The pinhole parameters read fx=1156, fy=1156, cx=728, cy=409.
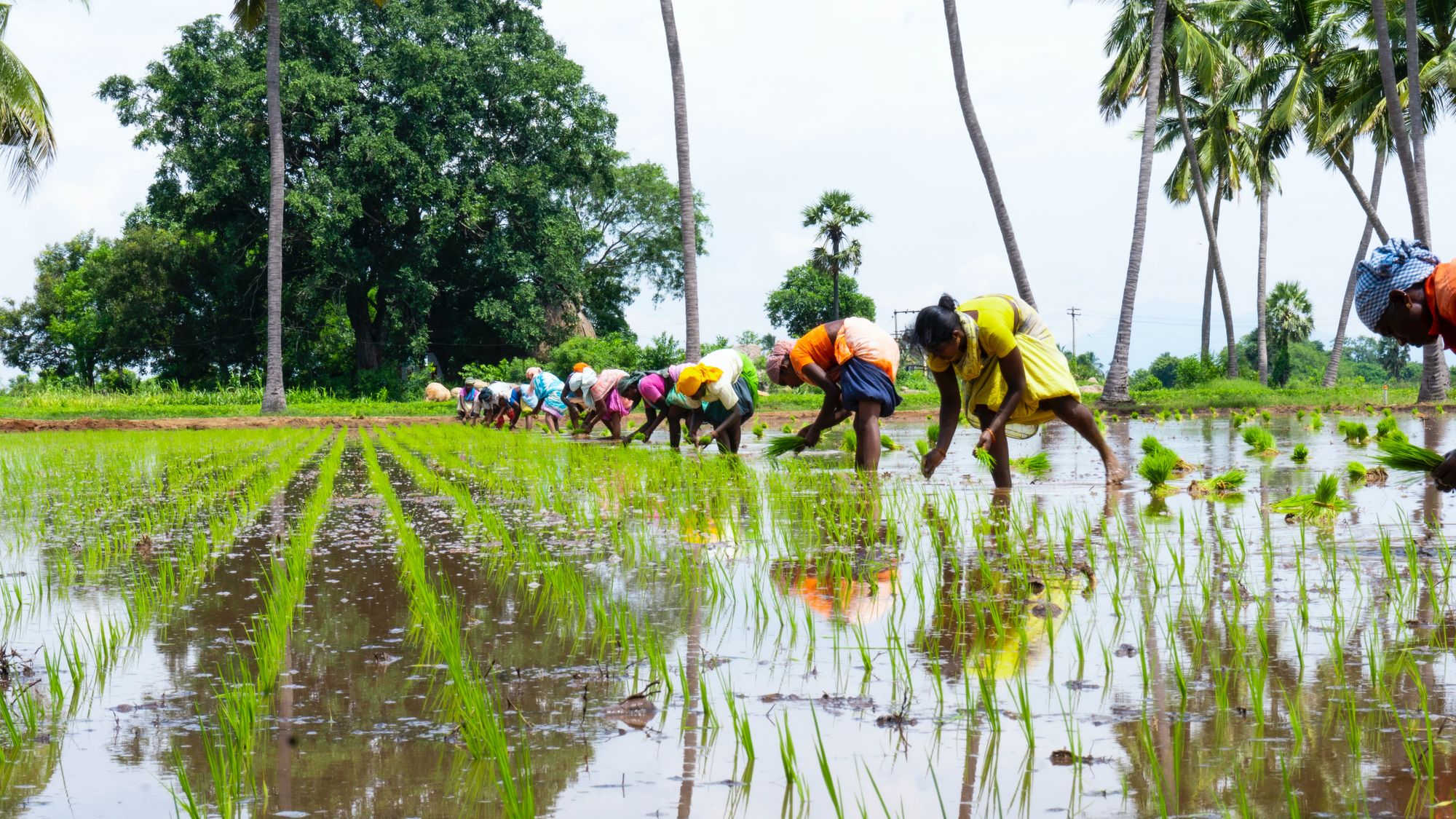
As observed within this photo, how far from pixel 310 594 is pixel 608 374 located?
11260 millimetres

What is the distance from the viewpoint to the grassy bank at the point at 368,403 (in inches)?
905

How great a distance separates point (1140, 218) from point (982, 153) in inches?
144

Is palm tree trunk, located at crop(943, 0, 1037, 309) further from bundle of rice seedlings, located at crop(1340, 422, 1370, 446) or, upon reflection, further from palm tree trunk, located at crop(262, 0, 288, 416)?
palm tree trunk, located at crop(262, 0, 288, 416)

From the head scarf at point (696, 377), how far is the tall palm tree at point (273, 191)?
1660 cm

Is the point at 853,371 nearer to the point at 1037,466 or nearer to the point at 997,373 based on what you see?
the point at 997,373

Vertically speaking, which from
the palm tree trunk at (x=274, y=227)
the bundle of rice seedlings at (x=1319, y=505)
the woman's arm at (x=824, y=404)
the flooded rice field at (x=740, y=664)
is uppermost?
the palm tree trunk at (x=274, y=227)

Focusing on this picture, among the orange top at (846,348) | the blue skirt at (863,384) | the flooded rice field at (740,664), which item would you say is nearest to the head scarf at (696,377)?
the orange top at (846,348)

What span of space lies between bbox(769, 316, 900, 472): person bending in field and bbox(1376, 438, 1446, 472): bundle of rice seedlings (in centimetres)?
315

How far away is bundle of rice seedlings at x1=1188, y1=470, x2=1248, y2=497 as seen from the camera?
6.09 meters

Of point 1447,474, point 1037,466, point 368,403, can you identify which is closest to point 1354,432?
point 1037,466

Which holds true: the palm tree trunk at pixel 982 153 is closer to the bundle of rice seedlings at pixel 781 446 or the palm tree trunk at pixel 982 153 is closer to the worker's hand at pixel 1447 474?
the bundle of rice seedlings at pixel 781 446

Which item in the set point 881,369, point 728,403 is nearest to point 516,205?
point 728,403

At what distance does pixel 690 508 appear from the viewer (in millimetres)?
6020

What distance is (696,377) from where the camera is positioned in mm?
9688
